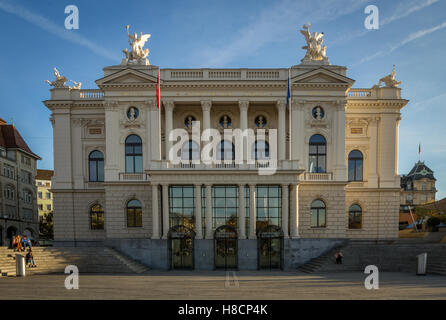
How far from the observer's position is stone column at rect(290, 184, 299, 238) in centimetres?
2998

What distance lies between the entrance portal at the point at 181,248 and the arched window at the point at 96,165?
1166cm

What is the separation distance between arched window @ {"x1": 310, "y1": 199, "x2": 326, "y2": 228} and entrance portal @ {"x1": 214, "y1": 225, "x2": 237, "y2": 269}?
8680mm

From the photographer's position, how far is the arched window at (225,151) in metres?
33.4

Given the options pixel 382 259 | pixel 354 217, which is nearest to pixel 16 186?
pixel 354 217

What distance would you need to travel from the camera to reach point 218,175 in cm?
2956

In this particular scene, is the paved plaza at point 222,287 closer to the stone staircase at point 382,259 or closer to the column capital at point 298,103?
the stone staircase at point 382,259

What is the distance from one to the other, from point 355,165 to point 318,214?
25.7 ft

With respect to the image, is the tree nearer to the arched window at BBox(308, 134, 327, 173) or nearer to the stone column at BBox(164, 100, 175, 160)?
the stone column at BBox(164, 100, 175, 160)

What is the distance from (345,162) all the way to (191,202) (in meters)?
17.3

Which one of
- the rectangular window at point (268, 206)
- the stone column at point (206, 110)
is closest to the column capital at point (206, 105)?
the stone column at point (206, 110)

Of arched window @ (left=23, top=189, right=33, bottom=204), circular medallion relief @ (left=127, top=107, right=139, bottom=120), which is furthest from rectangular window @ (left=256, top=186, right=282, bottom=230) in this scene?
arched window @ (left=23, top=189, right=33, bottom=204)

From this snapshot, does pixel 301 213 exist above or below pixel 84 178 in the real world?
below

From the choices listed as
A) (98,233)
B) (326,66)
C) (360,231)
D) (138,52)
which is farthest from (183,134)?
(360,231)

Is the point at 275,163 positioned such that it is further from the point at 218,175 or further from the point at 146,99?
the point at 146,99
